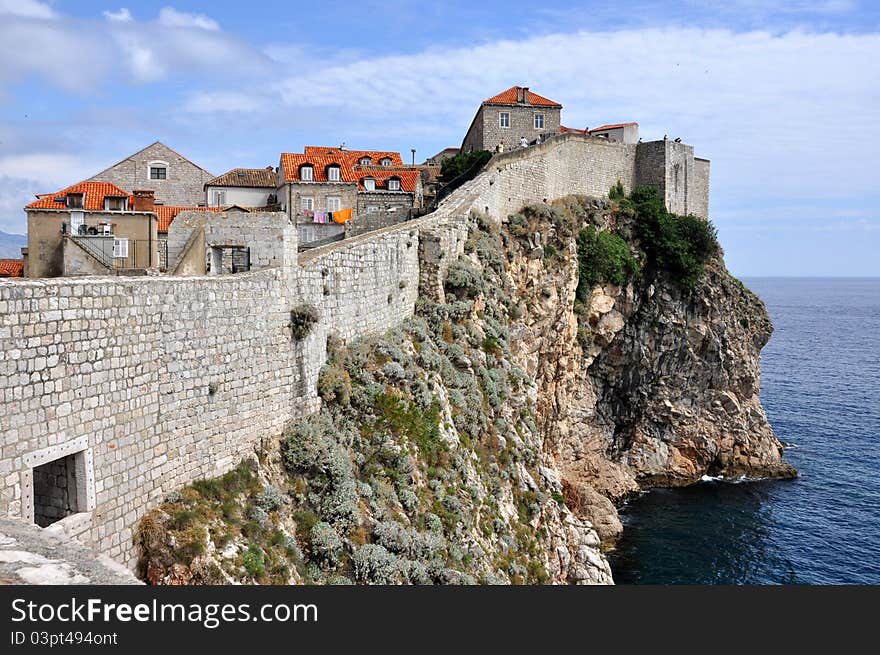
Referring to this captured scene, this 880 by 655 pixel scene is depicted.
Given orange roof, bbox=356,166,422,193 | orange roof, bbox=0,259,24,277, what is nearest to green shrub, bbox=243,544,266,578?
orange roof, bbox=0,259,24,277

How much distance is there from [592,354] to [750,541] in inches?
484

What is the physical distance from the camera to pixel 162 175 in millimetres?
35188

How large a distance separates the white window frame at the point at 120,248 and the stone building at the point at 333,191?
43.9 feet

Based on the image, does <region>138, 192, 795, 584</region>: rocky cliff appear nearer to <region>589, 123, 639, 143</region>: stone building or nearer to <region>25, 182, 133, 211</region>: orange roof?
<region>589, 123, 639, 143</region>: stone building

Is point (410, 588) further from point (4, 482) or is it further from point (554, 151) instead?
point (554, 151)

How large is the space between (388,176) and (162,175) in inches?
454

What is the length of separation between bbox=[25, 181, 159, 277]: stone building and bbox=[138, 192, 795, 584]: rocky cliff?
7.35 meters

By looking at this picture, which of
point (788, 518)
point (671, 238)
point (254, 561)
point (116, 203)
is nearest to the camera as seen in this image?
point (254, 561)

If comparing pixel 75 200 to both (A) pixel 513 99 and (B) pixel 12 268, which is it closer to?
(B) pixel 12 268

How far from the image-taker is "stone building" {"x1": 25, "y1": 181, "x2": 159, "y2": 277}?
62.4ft

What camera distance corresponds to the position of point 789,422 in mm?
55000

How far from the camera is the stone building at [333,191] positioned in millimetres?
35500

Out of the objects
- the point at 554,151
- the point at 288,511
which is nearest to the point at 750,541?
the point at 554,151
